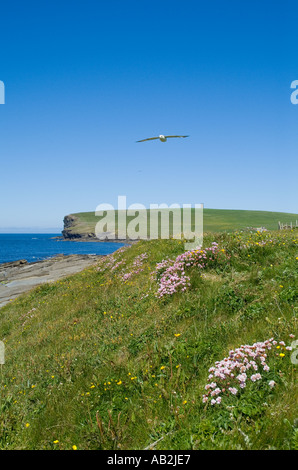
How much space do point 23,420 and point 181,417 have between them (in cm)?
350

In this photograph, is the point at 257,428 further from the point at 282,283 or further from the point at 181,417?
the point at 282,283

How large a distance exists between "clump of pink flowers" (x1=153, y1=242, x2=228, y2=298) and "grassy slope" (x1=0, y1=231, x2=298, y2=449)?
32 centimetres

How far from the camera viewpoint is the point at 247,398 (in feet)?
13.4

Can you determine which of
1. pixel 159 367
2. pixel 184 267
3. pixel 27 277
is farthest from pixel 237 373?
pixel 27 277

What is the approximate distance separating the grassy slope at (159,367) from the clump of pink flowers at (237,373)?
139 mm

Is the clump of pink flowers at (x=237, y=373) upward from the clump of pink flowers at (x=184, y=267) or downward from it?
downward

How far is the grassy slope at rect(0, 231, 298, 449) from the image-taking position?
3.93m

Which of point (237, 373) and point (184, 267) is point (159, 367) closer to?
point (237, 373)

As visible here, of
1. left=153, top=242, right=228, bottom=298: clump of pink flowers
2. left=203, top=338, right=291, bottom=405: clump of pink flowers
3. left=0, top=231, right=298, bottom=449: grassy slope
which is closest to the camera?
left=0, top=231, right=298, bottom=449: grassy slope

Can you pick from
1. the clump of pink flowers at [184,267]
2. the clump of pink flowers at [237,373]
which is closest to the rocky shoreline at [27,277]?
the clump of pink flowers at [184,267]

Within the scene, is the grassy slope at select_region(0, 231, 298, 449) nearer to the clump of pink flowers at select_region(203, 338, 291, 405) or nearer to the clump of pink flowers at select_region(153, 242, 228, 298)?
the clump of pink flowers at select_region(203, 338, 291, 405)

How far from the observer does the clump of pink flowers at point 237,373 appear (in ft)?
13.9

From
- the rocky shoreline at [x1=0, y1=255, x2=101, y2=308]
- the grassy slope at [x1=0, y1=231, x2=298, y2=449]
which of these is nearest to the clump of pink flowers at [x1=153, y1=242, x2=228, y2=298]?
the grassy slope at [x1=0, y1=231, x2=298, y2=449]

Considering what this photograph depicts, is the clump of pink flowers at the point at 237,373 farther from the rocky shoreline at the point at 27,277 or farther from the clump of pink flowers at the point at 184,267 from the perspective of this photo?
the rocky shoreline at the point at 27,277
